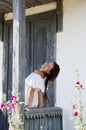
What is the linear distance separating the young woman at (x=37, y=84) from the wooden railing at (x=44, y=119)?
0.14 metres

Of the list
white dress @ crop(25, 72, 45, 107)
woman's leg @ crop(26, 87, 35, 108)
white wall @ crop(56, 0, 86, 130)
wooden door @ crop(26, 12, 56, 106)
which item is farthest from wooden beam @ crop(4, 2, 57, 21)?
woman's leg @ crop(26, 87, 35, 108)

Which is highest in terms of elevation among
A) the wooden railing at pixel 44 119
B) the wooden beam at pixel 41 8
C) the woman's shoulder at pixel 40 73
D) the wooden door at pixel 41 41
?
the wooden beam at pixel 41 8

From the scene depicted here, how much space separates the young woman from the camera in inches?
205

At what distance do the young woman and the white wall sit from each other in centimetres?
48

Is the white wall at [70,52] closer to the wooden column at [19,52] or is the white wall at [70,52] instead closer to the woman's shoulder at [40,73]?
the woman's shoulder at [40,73]

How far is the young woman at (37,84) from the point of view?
522cm

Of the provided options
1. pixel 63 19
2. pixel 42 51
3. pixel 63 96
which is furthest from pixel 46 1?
pixel 63 96

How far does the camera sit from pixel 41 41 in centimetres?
660

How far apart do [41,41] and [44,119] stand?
1709 mm

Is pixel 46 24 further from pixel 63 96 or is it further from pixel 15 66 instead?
pixel 15 66

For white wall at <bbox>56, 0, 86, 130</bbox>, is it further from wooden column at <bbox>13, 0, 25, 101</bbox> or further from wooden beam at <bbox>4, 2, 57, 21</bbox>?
wooden column at <bbox>13, 0, 25, 101</bbox>

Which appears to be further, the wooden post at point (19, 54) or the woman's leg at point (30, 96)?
the woman's leg at point (30, 96)

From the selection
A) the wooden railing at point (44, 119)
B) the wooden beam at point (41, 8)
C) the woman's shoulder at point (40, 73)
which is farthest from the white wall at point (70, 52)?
the woman's shoulder at point (40, 73)

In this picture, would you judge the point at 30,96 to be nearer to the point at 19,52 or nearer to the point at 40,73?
the point at 40,73
